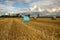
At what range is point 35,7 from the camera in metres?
2.65

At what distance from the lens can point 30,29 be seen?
2.63 meters

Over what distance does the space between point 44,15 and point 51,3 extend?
220 mm

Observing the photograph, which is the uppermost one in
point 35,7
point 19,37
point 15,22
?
point 35,7

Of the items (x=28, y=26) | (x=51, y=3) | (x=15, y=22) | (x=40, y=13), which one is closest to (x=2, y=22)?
(x=15, y=22)

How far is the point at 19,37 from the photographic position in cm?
260

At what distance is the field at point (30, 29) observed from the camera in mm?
2594

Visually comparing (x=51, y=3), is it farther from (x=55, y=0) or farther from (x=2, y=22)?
(x=2, y=22)

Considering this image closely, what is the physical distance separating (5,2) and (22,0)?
0.27 metres

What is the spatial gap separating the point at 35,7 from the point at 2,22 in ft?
1.87

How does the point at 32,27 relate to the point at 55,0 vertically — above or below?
below

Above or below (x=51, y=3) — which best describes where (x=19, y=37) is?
below

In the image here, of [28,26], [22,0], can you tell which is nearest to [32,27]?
[28,26]

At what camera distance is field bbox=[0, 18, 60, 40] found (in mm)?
2594

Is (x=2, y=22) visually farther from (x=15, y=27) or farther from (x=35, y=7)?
(x=35, y=7)
